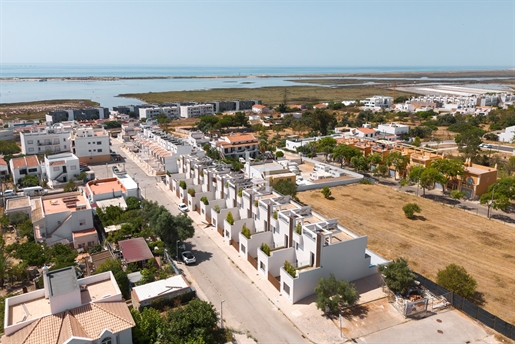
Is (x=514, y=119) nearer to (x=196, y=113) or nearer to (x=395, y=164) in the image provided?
(x=395, y=164)

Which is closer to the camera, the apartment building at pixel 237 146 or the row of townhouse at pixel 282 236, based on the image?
the row of townhouse at pixel 282 236

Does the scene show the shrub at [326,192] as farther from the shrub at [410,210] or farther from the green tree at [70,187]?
the green tree at [70,187]

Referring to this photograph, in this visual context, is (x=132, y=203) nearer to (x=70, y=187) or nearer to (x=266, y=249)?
(x=70, y=187)

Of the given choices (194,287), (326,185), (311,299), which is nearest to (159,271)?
(194,287)

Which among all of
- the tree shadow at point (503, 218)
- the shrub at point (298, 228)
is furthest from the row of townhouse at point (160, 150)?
the tree shadow at point (503, 218)

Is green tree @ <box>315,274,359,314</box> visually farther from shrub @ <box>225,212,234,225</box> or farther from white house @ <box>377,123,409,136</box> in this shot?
white house @ <box>377,123,409,136</box>
